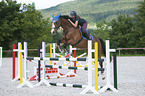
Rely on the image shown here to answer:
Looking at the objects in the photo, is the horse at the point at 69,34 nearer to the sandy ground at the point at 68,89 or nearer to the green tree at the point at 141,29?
the sandy ground at the point at 68,89

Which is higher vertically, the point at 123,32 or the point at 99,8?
the point at 99,8

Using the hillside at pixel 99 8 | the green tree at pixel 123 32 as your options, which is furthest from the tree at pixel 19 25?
the hillside at pixel 99 8

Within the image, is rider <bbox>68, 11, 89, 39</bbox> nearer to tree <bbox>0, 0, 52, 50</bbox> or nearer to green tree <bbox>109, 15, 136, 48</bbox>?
tree <bbox>0, 0, 52, 50</bbox>

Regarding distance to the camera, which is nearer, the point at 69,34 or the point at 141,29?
the point at 69,34

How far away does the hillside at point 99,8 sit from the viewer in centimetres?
11039

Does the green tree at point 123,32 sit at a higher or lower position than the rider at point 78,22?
higher

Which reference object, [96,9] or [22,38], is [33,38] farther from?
[96,9]

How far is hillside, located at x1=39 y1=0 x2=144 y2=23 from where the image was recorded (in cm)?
11039

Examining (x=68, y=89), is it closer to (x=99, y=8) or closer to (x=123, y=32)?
(x=123, y=32)

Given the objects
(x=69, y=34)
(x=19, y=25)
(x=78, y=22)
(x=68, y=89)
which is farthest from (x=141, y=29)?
(x=68, y=89)

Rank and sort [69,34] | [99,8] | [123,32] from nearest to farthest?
1. [69,34]
2. [123,32]
3. [99,8]

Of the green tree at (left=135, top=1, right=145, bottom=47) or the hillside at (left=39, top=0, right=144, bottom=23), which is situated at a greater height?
the hillside at (left=39, top=0, right=144, bottom=23)

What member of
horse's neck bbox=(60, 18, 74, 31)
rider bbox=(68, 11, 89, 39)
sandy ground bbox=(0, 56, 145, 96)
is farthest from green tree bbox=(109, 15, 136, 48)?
sandy ground bbox=(0, 56, 145, 96)

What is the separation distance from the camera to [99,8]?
12688cm
